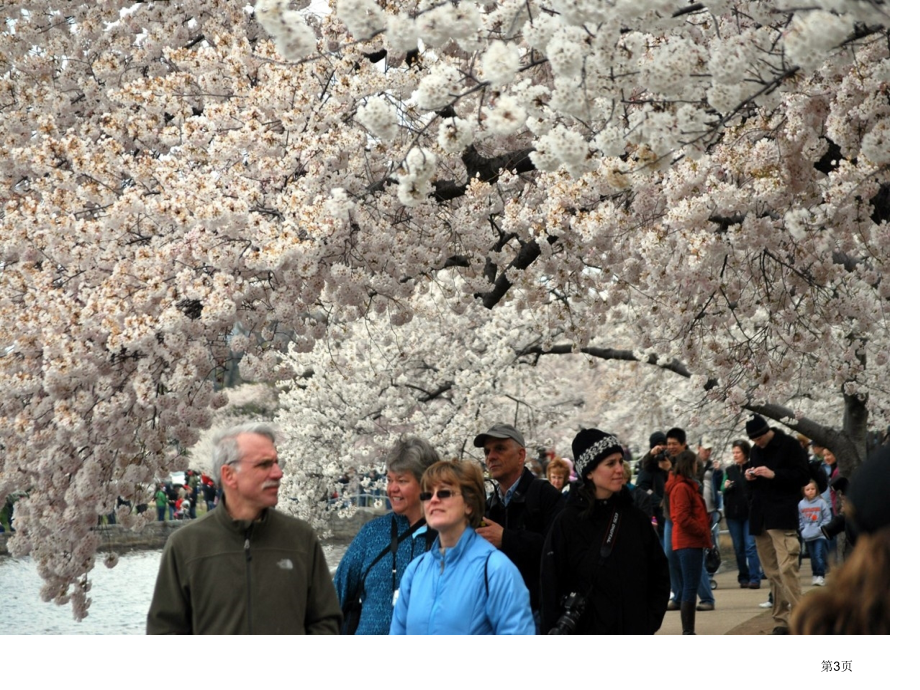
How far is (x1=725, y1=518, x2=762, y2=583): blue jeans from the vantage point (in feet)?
35.7

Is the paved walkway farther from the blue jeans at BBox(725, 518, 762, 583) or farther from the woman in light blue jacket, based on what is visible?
the woman in light blue jacket

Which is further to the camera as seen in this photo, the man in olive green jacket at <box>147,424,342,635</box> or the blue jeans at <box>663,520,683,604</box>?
the blue jeans at <box>663,520,683,604</box>

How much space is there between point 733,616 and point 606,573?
494 cm

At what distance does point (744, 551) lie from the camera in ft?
36.7

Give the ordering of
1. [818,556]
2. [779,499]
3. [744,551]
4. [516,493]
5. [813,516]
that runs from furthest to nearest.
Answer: [744,551], [818,556], [813,516], [779,499], [516,493]

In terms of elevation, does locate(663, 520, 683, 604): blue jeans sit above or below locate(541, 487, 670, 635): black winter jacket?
below

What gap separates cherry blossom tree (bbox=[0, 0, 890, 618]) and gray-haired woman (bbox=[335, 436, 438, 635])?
112 centimetres

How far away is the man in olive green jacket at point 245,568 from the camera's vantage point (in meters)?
3.57

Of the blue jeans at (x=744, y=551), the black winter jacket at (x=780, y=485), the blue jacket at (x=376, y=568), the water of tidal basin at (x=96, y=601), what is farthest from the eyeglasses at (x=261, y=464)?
the water of tidal basin at (x=96, y=601)

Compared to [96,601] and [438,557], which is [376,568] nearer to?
[438,557]

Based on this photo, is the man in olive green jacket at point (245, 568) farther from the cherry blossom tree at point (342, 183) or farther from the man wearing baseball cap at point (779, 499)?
the man wearing baseball cap at point (779, 499)

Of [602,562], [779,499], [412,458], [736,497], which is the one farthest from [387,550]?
[736,497]

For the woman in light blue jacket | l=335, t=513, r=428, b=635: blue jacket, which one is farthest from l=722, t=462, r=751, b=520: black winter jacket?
the woman in light blue jacket

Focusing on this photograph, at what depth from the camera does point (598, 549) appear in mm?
4625
